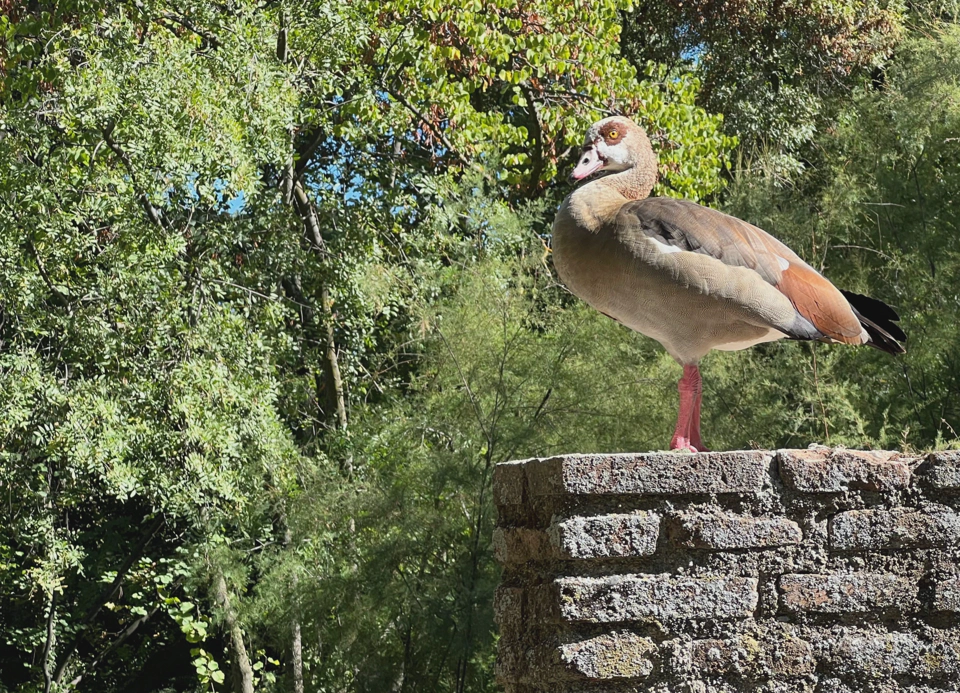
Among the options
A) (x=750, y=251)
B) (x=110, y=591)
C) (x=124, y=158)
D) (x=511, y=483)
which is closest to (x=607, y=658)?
(x=511, y=483)

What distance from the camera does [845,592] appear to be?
287cm

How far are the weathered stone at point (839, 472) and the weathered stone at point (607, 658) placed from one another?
54cm

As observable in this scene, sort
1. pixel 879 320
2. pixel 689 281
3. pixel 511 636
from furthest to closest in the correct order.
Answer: pixel 879 320 < pixel 689 281 < pixel 511 636

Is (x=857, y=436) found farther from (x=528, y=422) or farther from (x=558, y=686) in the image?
(x=558, y=686)

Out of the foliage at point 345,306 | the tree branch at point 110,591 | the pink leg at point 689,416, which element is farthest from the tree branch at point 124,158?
the pink leg at point 689,416

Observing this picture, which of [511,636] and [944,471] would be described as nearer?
[944,471]

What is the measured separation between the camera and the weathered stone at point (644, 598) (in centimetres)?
281

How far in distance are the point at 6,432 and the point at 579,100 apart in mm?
5038

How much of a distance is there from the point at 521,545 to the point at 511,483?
0.16 m

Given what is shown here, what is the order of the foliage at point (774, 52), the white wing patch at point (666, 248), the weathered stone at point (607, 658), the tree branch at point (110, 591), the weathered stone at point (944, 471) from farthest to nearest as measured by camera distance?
the foliage at point (774, 52)
the tree branch at point (110, 591)
the white wing patch at point (666, 248)
the weathered stone at point (944, 471)
the weathered stone at point (607, 658)

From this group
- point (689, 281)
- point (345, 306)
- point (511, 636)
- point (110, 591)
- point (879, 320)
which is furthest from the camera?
point (110, 591)

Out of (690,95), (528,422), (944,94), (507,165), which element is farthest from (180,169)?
(944,94)

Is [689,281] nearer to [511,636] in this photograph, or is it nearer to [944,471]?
[944,471]

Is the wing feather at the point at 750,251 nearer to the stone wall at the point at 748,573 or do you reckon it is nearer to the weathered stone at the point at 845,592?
the stone wall at the point at 748,573
